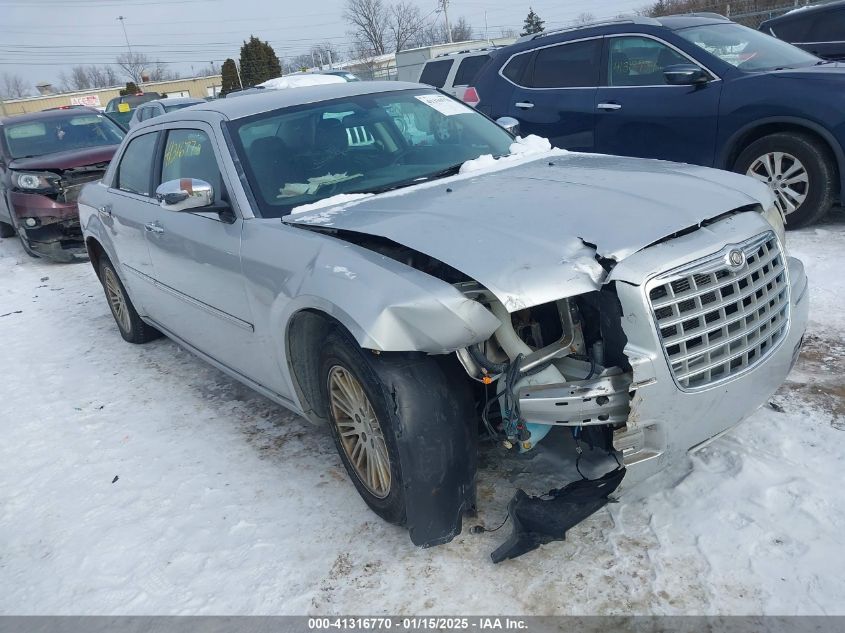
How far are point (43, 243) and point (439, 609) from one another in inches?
313

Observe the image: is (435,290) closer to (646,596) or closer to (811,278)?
(646,596)

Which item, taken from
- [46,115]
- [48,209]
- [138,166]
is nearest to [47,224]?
[48,209]

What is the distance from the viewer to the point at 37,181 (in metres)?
8.45

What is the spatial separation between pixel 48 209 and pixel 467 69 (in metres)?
6.11

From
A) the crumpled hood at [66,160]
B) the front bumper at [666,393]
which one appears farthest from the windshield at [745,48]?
the crumpled hood at [66,160]

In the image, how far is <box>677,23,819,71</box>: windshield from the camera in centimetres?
611

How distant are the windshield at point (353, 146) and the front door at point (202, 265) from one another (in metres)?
0.23

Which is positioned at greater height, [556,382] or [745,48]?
[745,48]

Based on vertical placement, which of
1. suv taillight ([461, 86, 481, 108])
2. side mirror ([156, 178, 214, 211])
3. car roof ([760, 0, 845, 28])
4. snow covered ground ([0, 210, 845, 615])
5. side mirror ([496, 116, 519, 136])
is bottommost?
snow covered ground ([0, 210, 845, 615])

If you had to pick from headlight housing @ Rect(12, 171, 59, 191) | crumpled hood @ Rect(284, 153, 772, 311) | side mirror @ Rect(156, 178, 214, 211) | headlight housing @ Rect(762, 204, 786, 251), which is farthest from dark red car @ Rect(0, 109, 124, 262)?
headlight housing @ Rect(762, 204, 786, 251)

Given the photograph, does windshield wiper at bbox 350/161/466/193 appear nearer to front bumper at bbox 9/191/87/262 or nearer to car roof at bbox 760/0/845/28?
front bumper at bbox 9/191/87/262

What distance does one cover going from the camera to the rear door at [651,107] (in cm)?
612

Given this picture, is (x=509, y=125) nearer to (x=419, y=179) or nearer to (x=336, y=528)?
(x=419, y=179)

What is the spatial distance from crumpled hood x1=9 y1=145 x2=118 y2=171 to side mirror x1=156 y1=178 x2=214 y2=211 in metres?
6.10
